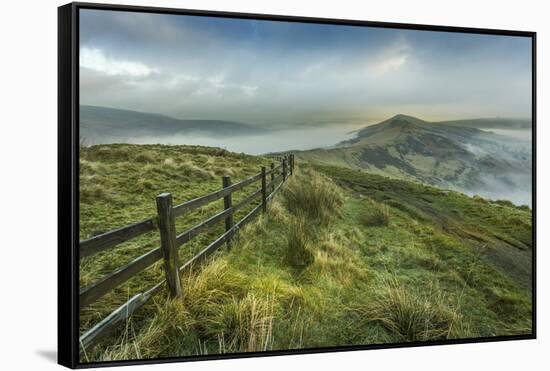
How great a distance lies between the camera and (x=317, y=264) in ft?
Answer: 17.5

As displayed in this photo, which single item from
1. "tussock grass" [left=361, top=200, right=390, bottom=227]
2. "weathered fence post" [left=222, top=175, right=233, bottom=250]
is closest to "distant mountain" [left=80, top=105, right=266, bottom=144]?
"weathered fence post" [left=222, top=175, right=233, bottom=250]

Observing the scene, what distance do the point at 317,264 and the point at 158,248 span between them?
54.5 inches

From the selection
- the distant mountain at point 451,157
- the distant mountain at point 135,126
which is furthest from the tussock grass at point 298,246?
the distant mountain at point 135,126

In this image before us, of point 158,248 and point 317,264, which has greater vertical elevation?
point 158,248

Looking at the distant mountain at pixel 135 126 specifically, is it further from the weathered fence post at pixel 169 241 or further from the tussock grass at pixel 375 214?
the tussock grass at pixel 375 214

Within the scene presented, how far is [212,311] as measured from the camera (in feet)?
15.8

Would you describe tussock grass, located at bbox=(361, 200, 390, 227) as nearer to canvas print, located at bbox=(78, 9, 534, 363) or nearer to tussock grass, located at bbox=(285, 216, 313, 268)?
canvas print, located at bbox=(78, 9, 534, 363)

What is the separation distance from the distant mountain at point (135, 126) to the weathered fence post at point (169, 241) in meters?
0.52

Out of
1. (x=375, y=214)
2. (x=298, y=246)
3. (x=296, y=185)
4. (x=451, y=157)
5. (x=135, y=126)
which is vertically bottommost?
(x=298, y=246)

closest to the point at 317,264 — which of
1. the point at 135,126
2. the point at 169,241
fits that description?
the point at 169,241

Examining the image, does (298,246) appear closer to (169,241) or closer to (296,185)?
(296,185)

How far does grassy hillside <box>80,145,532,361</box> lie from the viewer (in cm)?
470

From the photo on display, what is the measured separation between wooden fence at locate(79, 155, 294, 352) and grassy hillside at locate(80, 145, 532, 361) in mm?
84

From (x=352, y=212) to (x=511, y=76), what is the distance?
205cm
